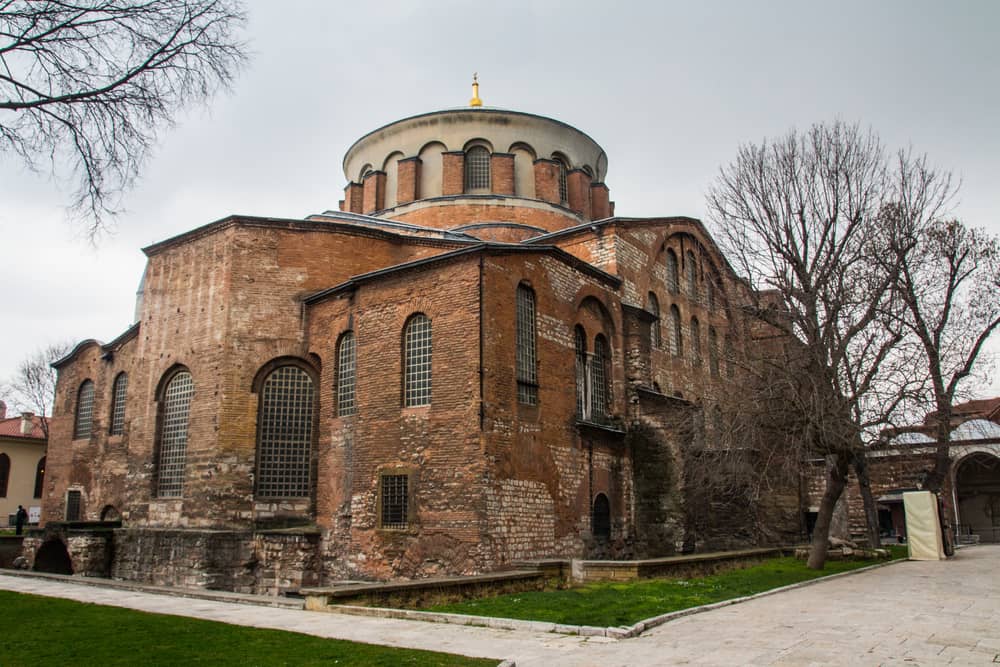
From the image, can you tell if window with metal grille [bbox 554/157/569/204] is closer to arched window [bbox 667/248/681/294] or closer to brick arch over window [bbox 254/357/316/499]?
arched window [bbox 667/248/681/294]

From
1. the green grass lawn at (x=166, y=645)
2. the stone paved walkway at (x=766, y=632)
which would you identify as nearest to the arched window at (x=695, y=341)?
the stone paved walkway at (x=766, y=632)

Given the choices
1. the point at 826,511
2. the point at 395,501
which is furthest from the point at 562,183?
the point at 395,501

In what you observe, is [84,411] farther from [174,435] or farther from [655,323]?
[655,323]

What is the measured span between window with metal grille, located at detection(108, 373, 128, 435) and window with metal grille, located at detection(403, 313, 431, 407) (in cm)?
1151

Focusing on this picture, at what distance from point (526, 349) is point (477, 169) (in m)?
12.1

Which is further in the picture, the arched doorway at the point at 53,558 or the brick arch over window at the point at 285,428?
the arched doorway at the point at 53,558

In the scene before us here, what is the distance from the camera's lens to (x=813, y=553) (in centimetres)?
1638

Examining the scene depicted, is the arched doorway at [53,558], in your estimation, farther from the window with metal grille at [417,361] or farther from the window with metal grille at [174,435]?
the window with metal grille at [417,361]

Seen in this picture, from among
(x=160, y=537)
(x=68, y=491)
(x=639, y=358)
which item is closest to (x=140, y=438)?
(x=160, y=537)

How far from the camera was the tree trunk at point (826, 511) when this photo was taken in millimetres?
16219

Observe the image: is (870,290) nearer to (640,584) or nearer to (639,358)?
(639,358)

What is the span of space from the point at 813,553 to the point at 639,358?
6208mm

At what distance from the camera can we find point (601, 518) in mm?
18219

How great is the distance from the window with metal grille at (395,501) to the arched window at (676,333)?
35.3 ft
